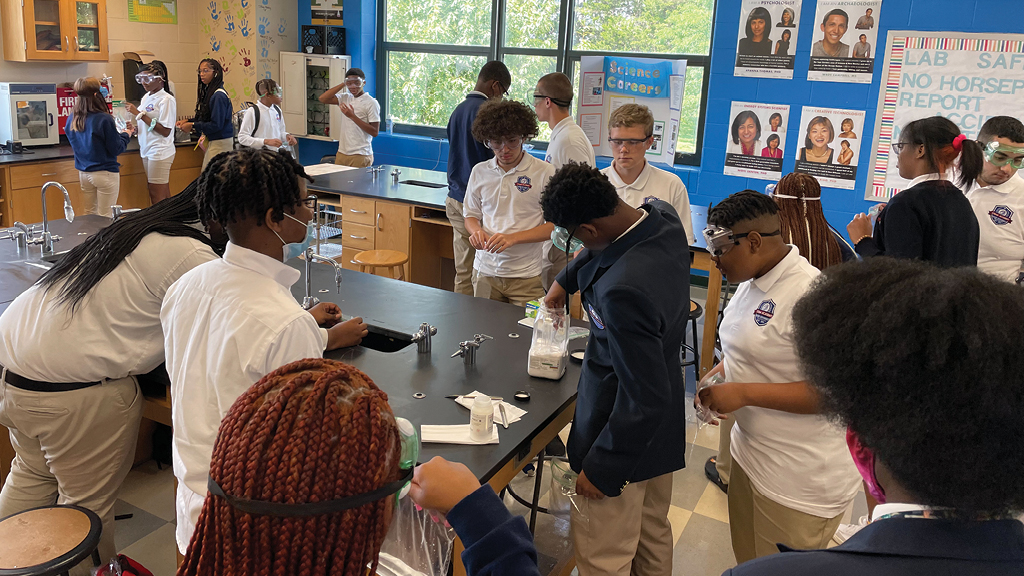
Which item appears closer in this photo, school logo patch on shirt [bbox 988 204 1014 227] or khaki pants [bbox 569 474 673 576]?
khaki pants [bbox 569 474 673 576]

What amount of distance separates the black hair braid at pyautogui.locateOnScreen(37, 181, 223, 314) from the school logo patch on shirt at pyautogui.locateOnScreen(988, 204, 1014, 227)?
347 centimetres

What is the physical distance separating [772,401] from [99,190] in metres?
6.24

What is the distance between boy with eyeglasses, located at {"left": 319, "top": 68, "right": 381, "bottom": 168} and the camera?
712 centimetres

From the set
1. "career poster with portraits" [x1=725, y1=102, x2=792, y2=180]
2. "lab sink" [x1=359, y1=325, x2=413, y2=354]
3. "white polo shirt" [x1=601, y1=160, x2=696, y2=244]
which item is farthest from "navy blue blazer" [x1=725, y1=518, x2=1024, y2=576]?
"career poster with portraits" [x1=725, y1=102, x2=792, y2=180]

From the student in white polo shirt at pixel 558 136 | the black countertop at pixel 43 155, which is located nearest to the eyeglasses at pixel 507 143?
the student in white polo shirt at pixel 558 136

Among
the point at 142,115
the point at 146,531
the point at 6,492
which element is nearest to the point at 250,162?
the point at 6,492

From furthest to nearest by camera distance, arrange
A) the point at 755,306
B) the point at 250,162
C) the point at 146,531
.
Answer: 1. the point at 146,531
2. the point at 755,306
3. the point at 250,162

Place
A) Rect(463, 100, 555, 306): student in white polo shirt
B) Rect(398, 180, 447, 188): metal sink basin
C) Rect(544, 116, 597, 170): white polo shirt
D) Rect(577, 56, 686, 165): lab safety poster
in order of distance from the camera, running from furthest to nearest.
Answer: Rect(577, 56, 686, 165): lab safety poster, Rect(398, 180, 447, 188): metal sink basin, Rect(544, 116, 597, 170): white polo shirt, Rect(463, 100, 555, 306): student in white polo shirt

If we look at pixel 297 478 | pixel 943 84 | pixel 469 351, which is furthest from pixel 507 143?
pixel 943 84

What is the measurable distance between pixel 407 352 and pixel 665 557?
41.6 inches

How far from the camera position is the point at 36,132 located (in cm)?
673

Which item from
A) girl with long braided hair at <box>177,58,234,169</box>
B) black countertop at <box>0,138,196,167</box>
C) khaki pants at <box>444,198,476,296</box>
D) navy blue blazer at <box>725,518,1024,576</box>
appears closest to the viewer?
navy blue blazer at <box>725,518,1024,576</box>

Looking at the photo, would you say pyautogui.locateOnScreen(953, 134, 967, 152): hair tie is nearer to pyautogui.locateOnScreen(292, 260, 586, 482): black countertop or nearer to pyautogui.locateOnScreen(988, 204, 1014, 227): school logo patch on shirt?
pyautogui.locateOnScreen(988, 204, 1014, 227): school logo patch on shirt

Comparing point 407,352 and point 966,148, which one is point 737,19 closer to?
point 966,148
